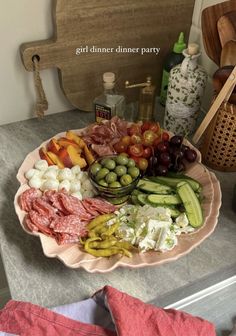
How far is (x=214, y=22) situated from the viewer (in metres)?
0.83

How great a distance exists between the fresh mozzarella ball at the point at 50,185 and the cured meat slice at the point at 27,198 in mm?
20

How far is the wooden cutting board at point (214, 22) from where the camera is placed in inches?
32.1

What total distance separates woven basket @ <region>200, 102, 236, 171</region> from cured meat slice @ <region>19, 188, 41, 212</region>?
15.3 inches

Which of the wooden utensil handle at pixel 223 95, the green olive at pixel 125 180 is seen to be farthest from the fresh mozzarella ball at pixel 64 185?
the wooden utensil handle at pixel 223 95

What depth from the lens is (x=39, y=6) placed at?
2.79 feet

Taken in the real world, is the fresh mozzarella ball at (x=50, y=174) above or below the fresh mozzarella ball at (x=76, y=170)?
above

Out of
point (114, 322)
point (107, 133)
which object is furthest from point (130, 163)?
point (114, 322)

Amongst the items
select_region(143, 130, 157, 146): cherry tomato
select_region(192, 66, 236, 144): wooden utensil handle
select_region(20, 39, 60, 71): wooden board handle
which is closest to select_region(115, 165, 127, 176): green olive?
select_region(143, 130, 157, 146): cherry tomato

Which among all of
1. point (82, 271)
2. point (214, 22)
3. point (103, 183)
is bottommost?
point (82, 271)

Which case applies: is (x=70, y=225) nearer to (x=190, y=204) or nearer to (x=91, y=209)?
A: (x=91, y=209)

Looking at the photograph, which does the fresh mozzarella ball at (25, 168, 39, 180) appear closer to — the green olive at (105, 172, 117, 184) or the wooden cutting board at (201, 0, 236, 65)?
the green olive at (105, 172, 117, 184)

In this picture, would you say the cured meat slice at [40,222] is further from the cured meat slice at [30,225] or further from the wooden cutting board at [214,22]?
the wooden cutting board at [214,22]

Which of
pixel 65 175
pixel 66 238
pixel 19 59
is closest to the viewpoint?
pixel 66 238

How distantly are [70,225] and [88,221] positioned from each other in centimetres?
5
